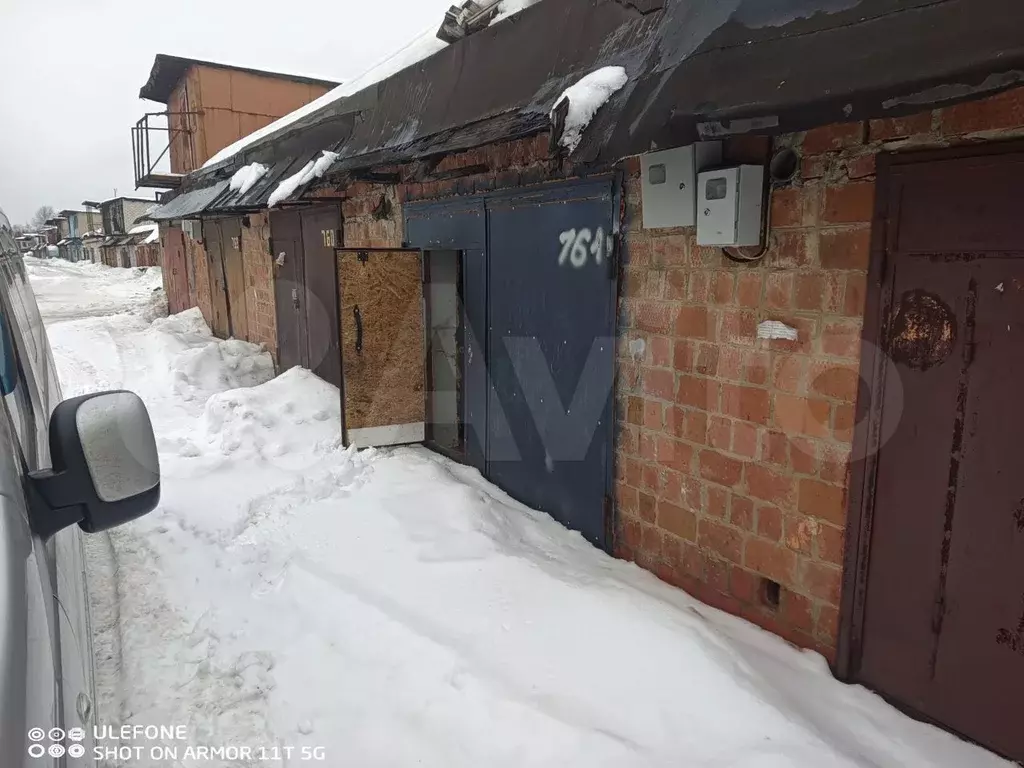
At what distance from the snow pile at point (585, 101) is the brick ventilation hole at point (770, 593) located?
224 cm

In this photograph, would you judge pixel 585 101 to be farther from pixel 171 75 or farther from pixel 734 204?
pixel 171 75

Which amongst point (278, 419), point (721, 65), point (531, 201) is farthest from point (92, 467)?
point (278, 419)

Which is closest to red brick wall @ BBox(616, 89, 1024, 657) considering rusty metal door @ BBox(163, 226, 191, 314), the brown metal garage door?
the brown metal garage door

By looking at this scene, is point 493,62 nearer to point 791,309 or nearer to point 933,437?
point 791,309

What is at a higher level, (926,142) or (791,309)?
(926,142)

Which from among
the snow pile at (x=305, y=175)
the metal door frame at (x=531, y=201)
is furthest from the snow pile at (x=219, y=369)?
the metal door frame at (x=531, y=201)

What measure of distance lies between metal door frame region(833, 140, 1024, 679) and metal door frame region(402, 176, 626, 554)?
139cm

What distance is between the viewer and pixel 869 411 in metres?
2.66

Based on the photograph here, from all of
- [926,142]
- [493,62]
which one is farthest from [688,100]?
[493,62]

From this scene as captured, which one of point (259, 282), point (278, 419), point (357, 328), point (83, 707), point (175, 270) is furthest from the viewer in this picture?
point (175, 270)

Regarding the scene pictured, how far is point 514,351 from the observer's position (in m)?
4.70

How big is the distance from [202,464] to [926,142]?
5.53 metres

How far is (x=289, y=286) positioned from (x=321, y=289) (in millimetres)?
1185

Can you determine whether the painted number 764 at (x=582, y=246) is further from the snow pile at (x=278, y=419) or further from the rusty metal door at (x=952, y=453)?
the snow pile at (x=278, y=419)
